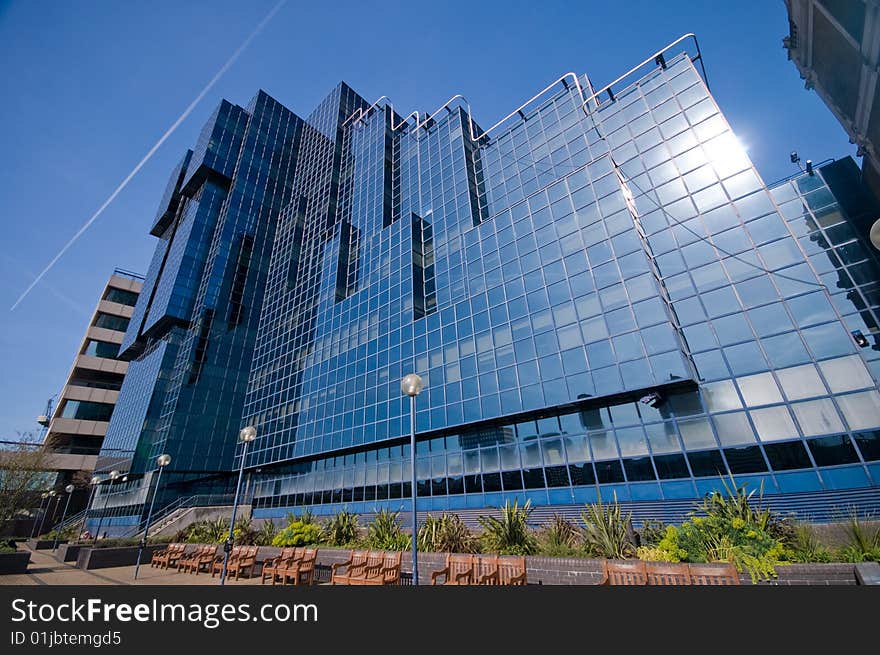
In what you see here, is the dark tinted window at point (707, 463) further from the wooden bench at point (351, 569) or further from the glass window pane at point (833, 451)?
the wooden bench at point (351, 569)

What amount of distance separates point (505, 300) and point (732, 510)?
58.2 feet

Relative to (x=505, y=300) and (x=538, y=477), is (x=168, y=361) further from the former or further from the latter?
(x=538, y=477)

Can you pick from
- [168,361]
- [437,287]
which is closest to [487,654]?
[437,287]

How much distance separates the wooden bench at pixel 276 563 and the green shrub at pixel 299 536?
104 inches

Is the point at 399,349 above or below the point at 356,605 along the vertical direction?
above

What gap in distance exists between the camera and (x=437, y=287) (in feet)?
104

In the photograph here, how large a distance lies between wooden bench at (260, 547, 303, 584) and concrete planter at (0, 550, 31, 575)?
1276 centimetres

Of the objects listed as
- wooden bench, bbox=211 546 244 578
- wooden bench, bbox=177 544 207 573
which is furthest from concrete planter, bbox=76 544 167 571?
wooden bench, bbox=211 546 244 578

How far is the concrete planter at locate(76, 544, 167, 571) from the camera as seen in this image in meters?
21.0

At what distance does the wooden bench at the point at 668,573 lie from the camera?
6.80 meters

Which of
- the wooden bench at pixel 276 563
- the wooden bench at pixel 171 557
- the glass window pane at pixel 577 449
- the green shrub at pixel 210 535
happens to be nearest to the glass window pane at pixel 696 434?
the glass window pane at pixel 577 449

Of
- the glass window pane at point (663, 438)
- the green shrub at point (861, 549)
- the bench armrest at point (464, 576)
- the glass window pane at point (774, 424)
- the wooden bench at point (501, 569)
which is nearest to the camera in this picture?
the green shrub at point (861, 549)

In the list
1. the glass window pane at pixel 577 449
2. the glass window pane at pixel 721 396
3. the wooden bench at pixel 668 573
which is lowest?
the wooden bench at pixel 668 573

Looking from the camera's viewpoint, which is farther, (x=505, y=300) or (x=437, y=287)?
(x=437, y=287)
